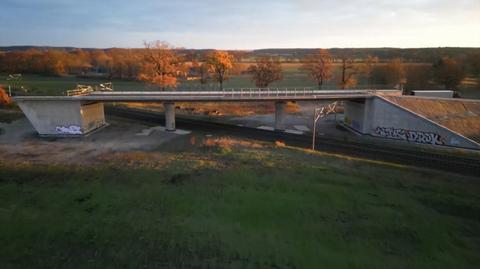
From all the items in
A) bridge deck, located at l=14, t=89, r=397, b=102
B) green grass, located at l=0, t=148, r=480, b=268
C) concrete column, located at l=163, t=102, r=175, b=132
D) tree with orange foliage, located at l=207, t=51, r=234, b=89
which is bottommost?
green grass, located at l=0, t=148, r=480, b=268

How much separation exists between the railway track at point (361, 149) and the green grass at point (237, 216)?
5.10 m

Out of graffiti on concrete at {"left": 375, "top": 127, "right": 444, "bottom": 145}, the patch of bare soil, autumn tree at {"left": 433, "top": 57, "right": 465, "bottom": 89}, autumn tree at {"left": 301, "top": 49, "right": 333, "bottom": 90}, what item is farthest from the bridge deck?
autumn tree at {"left": 433, "top": 57, "right": 465, "bottom": 89}

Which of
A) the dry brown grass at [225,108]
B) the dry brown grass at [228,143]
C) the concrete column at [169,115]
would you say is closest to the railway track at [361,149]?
the concrete column at [169,115]

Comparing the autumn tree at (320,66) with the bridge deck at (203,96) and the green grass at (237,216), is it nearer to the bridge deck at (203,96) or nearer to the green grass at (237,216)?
the bridge deck at (203,96)

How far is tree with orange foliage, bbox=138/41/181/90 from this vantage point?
3041 inches

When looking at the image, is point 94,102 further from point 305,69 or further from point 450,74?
point 450,74

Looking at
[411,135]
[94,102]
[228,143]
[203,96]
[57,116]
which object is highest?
[203,96]

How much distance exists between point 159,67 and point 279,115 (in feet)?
121

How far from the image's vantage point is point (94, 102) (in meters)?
56.3

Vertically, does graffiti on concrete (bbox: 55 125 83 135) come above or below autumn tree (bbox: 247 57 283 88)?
below

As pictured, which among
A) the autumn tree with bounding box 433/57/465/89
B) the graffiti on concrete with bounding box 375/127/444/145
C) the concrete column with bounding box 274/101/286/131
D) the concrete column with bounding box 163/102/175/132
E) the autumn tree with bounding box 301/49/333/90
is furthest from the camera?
the autumn tree with bounding box 433/57/465/89

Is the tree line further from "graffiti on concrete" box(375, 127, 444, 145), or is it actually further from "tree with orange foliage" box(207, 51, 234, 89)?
"graffiti on concrete" box(375, 127, 444, 145)

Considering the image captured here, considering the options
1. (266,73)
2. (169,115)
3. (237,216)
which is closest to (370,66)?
(266,73)

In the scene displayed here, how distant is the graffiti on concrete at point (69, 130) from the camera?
2050 inches
